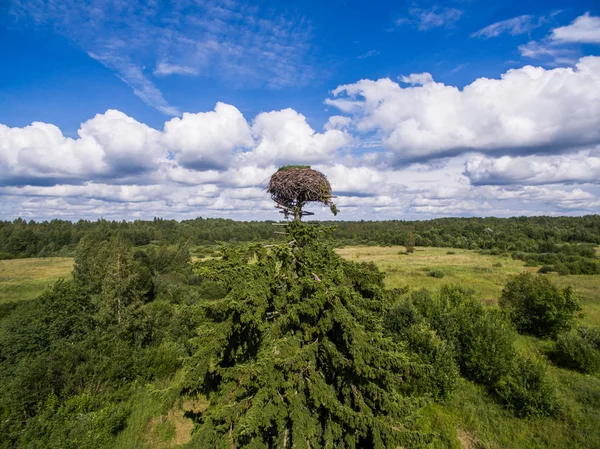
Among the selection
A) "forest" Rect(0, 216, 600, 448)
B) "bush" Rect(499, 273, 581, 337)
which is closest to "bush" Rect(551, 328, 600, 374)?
"forest" Rect(0, 216, 600, 448)

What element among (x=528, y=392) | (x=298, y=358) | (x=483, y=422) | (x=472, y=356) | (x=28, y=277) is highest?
(x=298, y=358)

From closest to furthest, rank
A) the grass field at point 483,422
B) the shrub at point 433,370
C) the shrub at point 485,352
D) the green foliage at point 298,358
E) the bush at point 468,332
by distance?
the green foliage at point 298,358 < the grass field at point 483,422 < the shrub at point 433,370 < the shrub at point 485,352 < the bush at point 468,332

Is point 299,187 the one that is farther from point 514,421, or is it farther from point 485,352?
point 485,352

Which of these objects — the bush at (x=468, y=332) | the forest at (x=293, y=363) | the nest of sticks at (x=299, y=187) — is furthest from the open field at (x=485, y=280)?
the nest of sticks at (x=299, y=187)

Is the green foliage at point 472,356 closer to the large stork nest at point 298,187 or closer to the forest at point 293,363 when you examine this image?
the forest at point 293,363

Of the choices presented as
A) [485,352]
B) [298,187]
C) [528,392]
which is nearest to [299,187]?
[298,187]

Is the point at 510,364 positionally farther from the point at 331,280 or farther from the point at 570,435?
the point at 331,280
